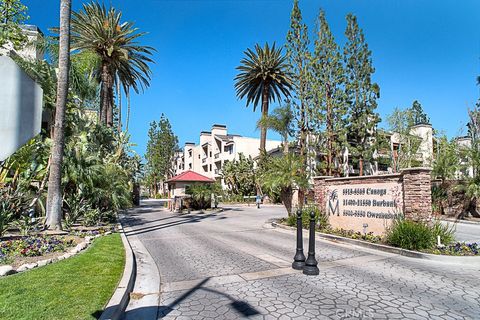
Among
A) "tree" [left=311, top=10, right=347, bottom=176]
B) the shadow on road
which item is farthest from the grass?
"tree" [left=311, top=10, right=347, bottom=176]

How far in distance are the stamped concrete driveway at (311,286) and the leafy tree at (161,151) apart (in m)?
59.4

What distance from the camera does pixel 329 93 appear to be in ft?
93.9

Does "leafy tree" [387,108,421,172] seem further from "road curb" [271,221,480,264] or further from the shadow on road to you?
the shadow on road

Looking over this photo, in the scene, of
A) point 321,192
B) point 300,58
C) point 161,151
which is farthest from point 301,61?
point 161,151

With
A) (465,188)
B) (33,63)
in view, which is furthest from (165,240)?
(465,188)

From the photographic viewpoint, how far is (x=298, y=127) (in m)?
30.9

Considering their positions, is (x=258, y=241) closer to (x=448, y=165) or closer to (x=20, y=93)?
(x=20, y=93)

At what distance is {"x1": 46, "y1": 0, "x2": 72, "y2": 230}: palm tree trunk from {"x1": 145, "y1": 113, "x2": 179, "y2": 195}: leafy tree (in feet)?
183

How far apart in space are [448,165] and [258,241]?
19392 mm

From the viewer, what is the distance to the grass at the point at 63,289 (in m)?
4.34

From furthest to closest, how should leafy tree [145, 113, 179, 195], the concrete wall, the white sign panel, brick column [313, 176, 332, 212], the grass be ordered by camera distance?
leafy tree [145, 113, 179, 195] < brick column [313, 176, 332, 212] < the white sign panel < the grass < the concrete wall

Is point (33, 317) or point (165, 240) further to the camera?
point (165, 240)

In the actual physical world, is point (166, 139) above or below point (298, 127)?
above

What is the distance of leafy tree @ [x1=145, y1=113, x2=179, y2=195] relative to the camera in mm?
67875
